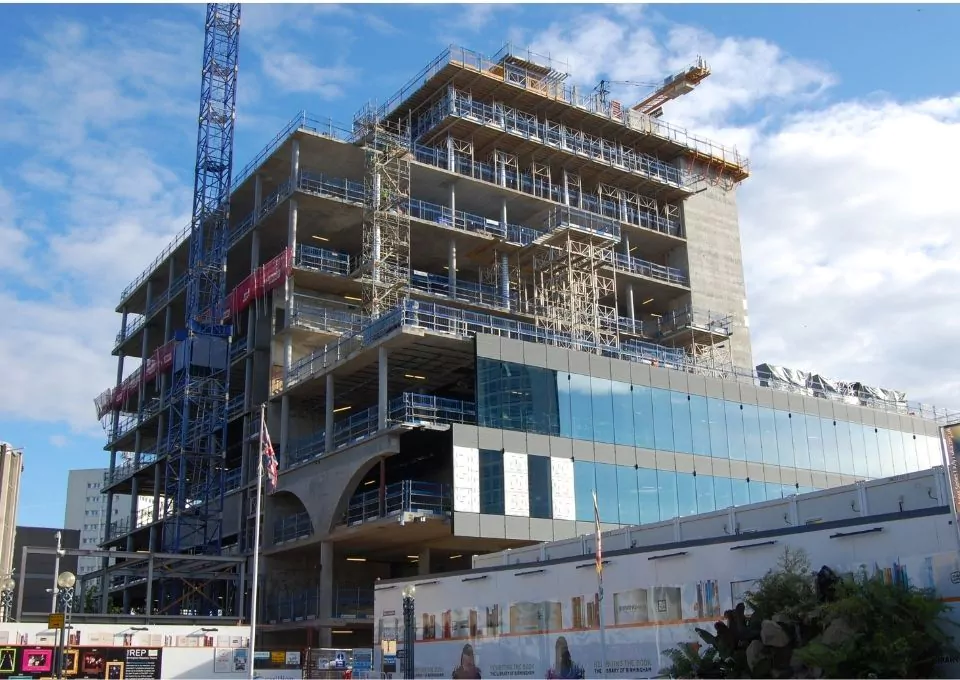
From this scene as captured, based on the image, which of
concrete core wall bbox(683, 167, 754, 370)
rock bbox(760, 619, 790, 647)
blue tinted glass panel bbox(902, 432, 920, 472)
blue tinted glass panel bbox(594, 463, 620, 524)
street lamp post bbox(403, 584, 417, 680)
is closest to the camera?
rock bbox(760, 619, 790, 647)

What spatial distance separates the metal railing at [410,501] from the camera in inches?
2034

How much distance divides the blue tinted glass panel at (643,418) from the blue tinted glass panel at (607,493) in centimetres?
289

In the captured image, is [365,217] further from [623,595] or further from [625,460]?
[623,595]

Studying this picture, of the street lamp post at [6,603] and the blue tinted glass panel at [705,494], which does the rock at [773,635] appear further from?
the blue tinted glass panel at [705,494]

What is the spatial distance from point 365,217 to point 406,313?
43.4 feet

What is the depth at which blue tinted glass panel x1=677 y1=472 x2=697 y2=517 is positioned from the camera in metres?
58.2

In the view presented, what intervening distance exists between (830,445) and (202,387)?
4450 cm

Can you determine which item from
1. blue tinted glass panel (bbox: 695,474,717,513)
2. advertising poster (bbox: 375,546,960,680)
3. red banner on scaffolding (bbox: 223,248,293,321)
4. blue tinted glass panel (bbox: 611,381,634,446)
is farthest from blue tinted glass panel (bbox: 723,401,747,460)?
red banner on scaffolding (bbox: 223,248,293,321)

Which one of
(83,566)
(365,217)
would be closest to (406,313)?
(365,217)

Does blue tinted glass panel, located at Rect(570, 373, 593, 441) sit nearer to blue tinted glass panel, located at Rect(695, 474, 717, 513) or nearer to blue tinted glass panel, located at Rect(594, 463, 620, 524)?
blue tinted glass panel, located at Rect(594, 463, 620, 524)

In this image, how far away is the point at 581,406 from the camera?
56000mm

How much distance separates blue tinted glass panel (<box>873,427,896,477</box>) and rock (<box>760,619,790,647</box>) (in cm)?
4887

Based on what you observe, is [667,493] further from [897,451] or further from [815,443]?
[897,451]

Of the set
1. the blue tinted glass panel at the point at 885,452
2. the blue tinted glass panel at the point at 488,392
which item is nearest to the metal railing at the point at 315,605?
the blue tinted glass panel at the point at 488,392
